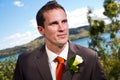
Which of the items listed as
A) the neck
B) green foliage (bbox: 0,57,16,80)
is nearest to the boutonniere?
the neck

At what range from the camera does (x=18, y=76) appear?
5062 mm

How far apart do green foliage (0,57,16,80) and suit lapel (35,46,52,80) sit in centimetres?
1994

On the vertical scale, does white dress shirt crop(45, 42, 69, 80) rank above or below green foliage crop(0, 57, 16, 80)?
above

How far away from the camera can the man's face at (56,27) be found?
473cm

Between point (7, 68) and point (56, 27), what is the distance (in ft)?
71.3

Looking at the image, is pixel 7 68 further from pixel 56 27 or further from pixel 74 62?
pixel 56 27

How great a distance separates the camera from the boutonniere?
4879 millimetres

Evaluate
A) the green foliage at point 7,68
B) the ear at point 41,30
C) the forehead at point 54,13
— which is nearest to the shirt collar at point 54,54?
the ear at point 41,30

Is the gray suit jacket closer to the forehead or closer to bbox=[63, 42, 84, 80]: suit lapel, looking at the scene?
bbox=[63, 42, 84, 80]: suit lapel

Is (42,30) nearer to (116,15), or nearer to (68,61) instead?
(68,61)

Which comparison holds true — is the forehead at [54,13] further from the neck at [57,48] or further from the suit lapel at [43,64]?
the suit lapel at [43,64]

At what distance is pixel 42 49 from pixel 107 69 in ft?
124

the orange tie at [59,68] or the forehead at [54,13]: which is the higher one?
the forehead at [54,13]

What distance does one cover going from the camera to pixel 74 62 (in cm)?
497
